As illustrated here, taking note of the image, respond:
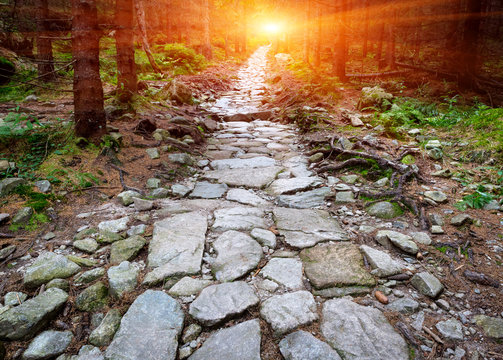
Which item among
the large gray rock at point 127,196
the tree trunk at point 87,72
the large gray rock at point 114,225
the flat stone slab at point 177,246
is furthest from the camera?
the tree trunk at point 87,72

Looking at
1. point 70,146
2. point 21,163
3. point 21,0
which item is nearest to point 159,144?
point 70,146

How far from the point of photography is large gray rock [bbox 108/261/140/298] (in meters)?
2.16

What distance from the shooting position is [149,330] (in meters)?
1.84

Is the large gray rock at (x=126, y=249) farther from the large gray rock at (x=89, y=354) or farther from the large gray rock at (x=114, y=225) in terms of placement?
the large gray rock at (x=89, y=354)

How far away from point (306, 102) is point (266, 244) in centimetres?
738

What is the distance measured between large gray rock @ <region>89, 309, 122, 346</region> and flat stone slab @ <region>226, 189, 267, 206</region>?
2244 millimetres

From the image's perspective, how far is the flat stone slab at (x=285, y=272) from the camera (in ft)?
7.59

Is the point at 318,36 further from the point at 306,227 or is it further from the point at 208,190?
the point at 306,227

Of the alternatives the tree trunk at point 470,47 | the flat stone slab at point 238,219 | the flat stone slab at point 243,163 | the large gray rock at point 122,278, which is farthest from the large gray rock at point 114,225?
the tree trunk at point 470,47

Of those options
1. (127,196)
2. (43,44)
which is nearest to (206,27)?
(43,44)

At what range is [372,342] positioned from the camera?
1735mm

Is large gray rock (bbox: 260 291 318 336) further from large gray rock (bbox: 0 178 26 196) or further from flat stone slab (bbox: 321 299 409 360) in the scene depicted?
large gray rock (bbox: 0 178 26 196)

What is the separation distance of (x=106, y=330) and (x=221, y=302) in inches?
31.9

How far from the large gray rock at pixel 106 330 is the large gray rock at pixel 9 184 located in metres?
2.37
